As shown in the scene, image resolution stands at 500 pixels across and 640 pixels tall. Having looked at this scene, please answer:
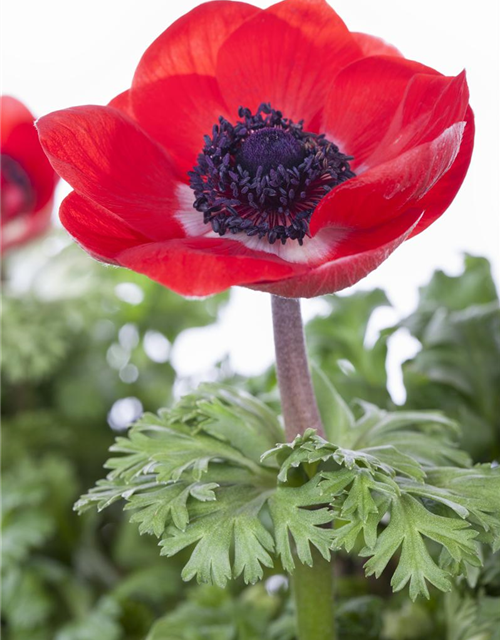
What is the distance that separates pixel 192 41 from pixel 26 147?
0.53 metres

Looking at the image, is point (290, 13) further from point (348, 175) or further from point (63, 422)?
point (63, 422)

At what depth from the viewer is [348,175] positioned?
0.63 meters

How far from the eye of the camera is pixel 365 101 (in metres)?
0.65

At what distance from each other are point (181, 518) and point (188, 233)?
0.69 feet

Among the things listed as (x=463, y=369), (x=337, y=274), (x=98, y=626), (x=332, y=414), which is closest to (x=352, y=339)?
(x=463, y=369)

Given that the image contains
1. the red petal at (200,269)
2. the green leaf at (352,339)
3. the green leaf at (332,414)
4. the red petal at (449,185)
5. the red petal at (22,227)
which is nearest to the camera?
the red petal at (200,269)

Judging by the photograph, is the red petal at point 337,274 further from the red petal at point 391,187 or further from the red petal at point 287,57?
the red petal at point 287,57

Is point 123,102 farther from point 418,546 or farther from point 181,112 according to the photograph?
point 418,546

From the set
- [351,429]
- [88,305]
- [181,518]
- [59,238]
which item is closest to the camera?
[181,518]

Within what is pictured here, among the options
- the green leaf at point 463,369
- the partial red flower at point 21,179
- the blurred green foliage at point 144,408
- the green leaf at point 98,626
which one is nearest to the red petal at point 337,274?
the blurred green foliage at point 144,408

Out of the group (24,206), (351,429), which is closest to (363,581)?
(351,429)

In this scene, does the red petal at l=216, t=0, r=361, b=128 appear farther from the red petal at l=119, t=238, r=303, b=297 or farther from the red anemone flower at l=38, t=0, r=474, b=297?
the red petal at l=119, t=238, r=303, b=297

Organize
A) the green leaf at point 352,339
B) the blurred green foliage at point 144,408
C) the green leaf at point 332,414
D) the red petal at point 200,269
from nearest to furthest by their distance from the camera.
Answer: the red petal at point 200,269
the green leaf at point 332,414
the blurred green foliage at point 144,408
the green leaf at point 352,339

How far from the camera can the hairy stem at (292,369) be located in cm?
60
